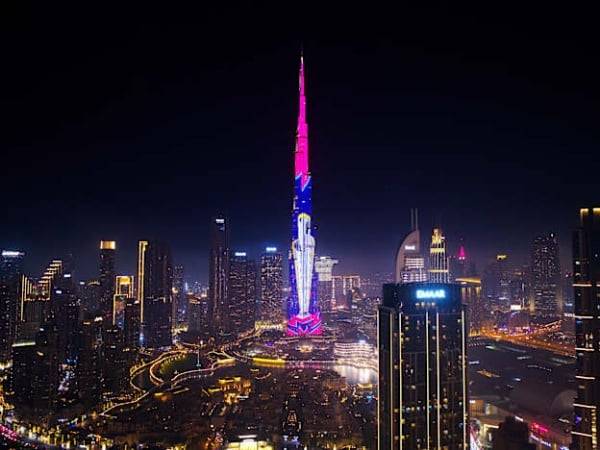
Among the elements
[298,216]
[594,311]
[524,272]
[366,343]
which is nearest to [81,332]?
[298,216]

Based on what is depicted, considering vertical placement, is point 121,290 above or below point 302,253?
below

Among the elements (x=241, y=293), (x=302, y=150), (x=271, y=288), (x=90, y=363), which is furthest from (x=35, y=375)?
(x=271, y=288)

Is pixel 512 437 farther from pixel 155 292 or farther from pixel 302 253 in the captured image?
pixel 155 292

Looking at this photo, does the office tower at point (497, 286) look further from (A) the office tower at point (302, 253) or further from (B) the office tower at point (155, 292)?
(B) the office tower at point (155, 292)

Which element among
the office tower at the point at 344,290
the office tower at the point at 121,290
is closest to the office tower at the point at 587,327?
the office tower at the point at 344,290

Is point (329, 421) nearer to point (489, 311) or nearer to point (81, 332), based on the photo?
point (81, 332)

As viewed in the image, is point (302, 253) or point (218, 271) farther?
point (218, 271)

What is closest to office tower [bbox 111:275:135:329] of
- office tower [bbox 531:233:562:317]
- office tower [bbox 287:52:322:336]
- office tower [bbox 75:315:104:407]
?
office tower [bbox 75:315:104:407]
